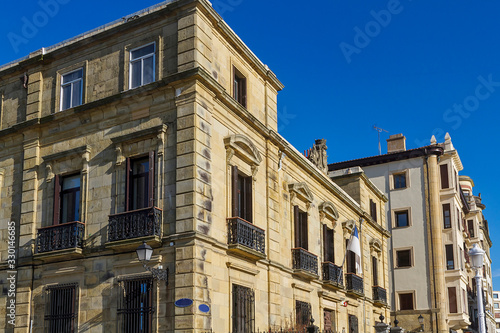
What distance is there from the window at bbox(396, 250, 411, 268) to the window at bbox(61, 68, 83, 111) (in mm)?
28859

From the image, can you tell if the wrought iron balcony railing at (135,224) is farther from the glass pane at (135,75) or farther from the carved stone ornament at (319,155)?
the carved stone ornament at (319,155)

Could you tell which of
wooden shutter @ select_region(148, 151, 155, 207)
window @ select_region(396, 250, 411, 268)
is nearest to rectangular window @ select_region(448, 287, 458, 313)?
window @ select_region(396, 250, 411, 268)

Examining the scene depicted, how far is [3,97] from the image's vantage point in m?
21.5

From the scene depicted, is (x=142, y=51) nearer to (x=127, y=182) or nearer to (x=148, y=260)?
(x=127, y=182)

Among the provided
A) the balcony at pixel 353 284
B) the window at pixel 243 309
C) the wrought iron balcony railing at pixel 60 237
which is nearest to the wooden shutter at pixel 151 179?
the wrought iron balcony railing at pixel 60 237

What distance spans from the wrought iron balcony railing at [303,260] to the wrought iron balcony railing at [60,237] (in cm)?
827

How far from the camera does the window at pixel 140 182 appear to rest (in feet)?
56.7

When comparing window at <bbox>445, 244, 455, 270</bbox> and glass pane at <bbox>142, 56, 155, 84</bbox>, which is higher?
glass pane at <bbox>142, 56, 155, 84</bbox>

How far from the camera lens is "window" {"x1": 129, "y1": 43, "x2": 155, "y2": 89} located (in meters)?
18.5

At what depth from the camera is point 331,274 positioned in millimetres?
26016

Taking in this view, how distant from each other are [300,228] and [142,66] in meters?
9.70

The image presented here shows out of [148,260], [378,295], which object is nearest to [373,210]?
[378,295]

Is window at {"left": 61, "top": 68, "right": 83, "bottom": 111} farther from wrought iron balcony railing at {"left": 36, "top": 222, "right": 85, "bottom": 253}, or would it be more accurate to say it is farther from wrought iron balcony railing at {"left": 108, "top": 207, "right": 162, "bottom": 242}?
wrought iron balcony railing at {"left": 108, "top": 207, "right": 162, "bottom": 242}

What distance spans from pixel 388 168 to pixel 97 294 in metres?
30.4
